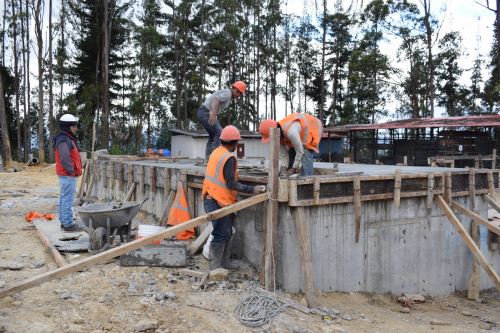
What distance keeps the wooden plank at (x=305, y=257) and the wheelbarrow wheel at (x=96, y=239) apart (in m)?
2.73

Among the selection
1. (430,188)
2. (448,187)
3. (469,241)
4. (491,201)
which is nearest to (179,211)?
(430,188)

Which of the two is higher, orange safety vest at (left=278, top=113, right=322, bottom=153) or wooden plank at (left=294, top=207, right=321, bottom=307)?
orange safety vest at (left=278, top=113, right=322, bottom=153)

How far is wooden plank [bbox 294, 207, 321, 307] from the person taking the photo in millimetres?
5672

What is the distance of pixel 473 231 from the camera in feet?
26.2

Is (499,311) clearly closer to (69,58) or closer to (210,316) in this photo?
(210,316)

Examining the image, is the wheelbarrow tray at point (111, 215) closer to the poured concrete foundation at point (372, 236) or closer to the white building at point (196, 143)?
the poured concrete foundation at point (372, 236)

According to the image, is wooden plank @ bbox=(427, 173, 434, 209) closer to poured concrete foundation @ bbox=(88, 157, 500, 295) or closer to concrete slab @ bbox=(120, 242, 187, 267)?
poured concrete foundation @ bbox=(88, 157, 500, 295)

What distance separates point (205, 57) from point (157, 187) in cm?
2939

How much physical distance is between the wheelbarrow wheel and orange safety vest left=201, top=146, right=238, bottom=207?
1.74 metres

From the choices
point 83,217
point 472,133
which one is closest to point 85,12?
point 472,133

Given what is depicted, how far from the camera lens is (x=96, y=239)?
6.35m

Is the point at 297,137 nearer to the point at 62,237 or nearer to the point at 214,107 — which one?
the point at 214,107

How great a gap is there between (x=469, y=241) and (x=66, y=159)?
6463 millimetres

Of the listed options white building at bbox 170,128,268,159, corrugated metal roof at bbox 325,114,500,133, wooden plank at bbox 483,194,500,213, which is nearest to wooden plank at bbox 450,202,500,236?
wooden plank at bbox 483,194,500,213
